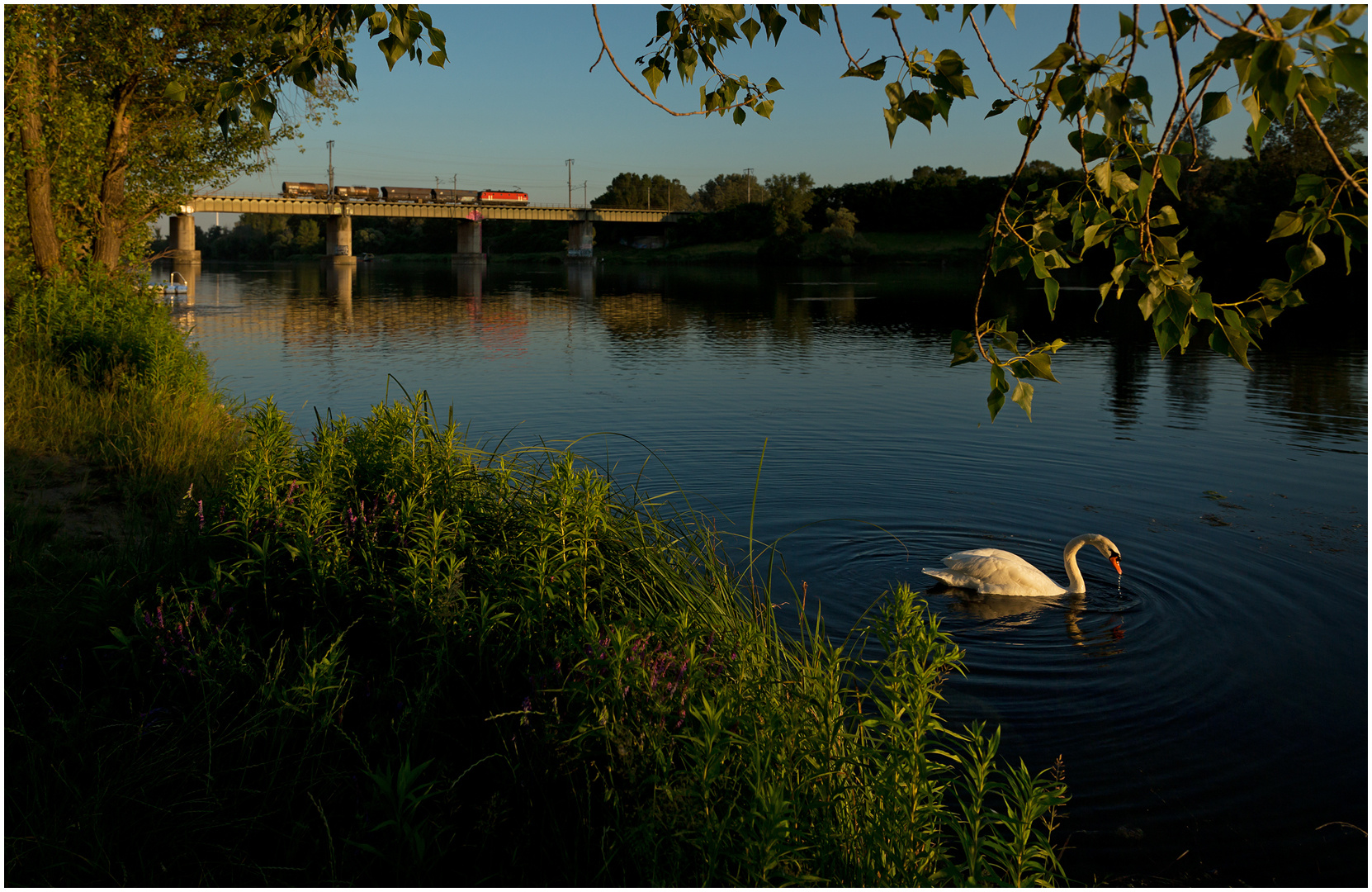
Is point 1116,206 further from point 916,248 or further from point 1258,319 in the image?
point 916,248

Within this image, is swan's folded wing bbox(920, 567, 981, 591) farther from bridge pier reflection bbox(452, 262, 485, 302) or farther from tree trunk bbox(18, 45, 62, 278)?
bridge pier reflection bbox(452, 262, 485, 302)

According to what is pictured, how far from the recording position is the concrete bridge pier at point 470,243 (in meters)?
128

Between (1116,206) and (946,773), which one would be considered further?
(946,773)

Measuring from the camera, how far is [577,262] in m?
136

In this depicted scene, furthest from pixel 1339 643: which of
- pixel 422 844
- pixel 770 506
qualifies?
pixel 422 844

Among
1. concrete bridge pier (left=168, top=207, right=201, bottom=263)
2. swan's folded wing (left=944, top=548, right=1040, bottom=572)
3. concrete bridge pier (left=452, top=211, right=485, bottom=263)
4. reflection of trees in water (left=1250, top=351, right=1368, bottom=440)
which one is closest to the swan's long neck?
swan's folded wing (left=944, top=548, right=1040, bottom=572)

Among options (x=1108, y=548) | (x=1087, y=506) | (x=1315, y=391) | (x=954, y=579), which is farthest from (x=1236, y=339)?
(x=1315, y=391)

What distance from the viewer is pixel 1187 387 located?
21250 mm

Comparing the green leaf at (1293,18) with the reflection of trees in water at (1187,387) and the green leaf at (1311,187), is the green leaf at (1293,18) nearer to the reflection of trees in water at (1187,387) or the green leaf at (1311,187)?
the green leaf at (1311,187)

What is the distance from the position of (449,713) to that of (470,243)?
433ft

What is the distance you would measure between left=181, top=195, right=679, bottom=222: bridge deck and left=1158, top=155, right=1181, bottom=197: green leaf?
335ft

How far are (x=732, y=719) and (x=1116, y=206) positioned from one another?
7.71ft

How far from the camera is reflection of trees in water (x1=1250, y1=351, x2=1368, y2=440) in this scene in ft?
54.7

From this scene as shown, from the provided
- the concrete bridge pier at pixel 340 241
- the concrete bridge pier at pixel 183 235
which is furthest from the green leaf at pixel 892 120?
the concrete bridge pier at pixel 340 241
